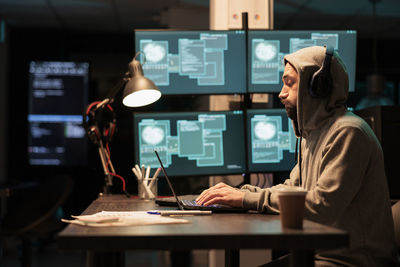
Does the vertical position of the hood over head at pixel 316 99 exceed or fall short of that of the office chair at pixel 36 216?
it exceeds it

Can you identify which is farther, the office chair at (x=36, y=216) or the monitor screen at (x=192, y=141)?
the office chair at (x=36, y=216)

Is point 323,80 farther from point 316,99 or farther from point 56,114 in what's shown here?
point 56,114

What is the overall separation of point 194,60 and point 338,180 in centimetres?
160

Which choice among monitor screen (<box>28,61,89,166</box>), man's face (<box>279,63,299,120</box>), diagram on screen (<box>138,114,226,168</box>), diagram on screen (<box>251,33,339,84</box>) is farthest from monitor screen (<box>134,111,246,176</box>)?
monitor screen (<box>28,61,89,166</box>)

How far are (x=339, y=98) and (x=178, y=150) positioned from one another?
1.27 meters

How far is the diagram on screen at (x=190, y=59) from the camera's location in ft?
9.61

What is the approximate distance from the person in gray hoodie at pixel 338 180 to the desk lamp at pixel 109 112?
0.94 metres

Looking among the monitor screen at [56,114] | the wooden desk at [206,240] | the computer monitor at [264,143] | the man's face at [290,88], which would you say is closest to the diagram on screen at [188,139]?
the computer monitor at [264,143]

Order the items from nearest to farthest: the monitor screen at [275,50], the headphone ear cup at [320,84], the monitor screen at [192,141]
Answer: the headphone ear cup at [320,84] → the monitor screen at [192,141] → the monitor screen at [275,50]

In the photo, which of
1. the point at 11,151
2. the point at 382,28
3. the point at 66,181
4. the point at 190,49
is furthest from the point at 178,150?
the point at 382,28

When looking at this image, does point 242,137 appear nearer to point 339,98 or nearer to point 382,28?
point 339,98

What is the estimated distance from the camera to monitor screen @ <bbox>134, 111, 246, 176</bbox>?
2879 mm

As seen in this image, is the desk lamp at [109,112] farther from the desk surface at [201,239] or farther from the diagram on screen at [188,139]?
the desk surface at [201,239]

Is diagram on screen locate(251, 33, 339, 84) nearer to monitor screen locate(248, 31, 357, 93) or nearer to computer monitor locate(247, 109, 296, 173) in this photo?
monitor screen locate(248, 31, 357, 93)
